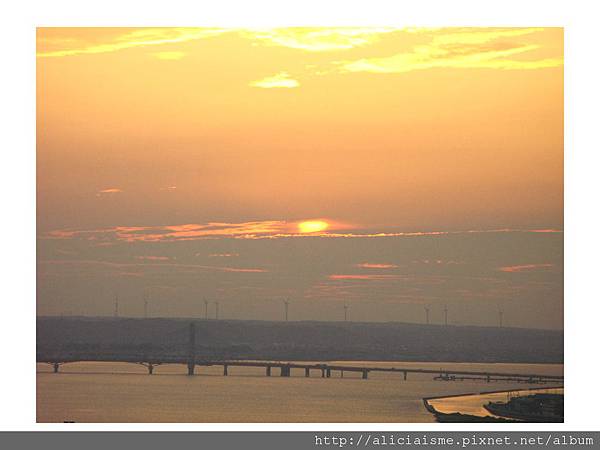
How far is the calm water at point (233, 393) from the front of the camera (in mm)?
13758

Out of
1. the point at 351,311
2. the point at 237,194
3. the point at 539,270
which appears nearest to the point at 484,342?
the point at 351,311

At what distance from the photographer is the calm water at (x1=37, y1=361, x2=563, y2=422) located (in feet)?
45.1

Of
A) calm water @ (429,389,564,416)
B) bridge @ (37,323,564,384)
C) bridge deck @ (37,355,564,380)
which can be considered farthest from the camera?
calm water @ (429,389,564,416)

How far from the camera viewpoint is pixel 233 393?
1037 inches

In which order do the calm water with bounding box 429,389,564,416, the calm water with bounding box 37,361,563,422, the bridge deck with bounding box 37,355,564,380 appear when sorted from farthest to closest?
the calm water with bounding box 429,389,564,416
the bridge deck with bounding box 37,355,564,380
the calm water with bounding box 37,361,563,422

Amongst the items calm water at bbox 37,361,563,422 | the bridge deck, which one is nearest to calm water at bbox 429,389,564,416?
calm water at bbox 37,361,563,422

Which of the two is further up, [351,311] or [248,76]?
[248,76]

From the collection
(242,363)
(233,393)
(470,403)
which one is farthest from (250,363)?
(470,403)

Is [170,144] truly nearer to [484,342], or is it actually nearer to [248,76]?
[248,76]

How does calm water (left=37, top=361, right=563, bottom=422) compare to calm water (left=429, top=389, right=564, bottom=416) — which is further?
calm water (left=429, top=389, right=564, bottom=416)

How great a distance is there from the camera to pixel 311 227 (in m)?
13.8

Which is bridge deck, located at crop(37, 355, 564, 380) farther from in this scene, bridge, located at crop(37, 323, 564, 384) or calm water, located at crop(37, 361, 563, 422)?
calm water, located at crop(37, 361, 563, 422)

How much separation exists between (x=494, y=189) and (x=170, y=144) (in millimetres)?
3767

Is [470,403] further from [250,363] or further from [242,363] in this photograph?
[242,363]
